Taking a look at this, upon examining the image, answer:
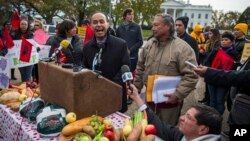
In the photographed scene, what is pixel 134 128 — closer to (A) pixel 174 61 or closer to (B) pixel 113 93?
(B) pixel 113 93

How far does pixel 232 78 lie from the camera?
2.45m

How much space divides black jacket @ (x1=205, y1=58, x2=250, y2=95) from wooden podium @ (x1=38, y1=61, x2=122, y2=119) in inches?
33.1

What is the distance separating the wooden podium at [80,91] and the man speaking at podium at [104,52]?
22.3 inches

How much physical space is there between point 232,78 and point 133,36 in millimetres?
3984

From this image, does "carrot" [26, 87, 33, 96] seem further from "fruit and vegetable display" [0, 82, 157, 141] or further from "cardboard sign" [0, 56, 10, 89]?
"fruit and vegetable display" [0, 82, 157, 141]

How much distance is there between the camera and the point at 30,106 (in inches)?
106

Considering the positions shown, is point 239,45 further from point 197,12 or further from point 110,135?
point 197,12

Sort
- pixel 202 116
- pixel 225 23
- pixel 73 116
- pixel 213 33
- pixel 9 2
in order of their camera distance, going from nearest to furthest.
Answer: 1. pixel 202 116
2. pixel 73 116
3. pixel 213 33
4. pixel 9 2
5. pixel 225 23

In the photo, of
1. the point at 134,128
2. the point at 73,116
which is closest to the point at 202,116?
the point at 134,128

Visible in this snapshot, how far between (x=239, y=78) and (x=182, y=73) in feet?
2.56

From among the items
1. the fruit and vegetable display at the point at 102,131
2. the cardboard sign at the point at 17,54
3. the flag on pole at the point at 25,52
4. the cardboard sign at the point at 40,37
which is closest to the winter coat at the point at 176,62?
the fruit and vegetable display at the point at 102,131

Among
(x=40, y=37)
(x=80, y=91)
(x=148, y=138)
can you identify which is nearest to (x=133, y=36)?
(x=40, y=37)

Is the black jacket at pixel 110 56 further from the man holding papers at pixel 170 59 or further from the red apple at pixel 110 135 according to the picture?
the red apple at pixel 110 135

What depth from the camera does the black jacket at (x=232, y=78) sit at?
241 centimetres
